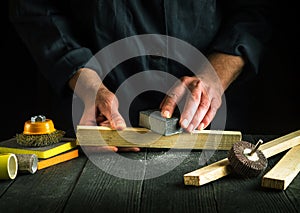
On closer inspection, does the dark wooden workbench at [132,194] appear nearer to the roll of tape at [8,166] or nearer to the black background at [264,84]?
the roll of tape at [8,166]

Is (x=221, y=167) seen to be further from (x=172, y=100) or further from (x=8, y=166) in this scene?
(x=8, y=166)

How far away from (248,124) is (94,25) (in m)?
0.76

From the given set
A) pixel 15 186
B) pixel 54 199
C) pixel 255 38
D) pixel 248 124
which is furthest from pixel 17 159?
pixel 248 124

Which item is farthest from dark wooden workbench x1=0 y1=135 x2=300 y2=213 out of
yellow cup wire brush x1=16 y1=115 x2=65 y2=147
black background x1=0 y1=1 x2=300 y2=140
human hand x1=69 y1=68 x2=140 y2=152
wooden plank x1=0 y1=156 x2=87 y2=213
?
black background x1=0 y1=1 x2=300 y2=140

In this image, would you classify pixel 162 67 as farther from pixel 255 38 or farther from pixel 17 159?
pixel 17 159

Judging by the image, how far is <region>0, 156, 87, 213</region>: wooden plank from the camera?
3.60ft

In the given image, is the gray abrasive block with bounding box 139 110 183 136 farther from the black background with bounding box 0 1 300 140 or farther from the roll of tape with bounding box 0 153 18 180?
the black background with bounding box 0 1 300 140

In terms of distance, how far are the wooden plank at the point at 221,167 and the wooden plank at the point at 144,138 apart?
108mm

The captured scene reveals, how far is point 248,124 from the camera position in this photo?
2.16m

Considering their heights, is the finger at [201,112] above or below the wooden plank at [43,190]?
below

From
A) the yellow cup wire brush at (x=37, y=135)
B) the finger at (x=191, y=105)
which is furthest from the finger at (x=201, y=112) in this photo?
the yellow cup wire brush at (x=37, y=135)

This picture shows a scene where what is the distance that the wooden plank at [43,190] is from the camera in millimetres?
1099

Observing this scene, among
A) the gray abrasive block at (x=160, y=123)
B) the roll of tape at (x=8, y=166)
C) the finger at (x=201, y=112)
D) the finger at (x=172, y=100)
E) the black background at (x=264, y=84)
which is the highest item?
the roll of tape at (x=8, y=166)

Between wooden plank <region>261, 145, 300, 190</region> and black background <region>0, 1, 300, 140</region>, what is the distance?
0.76m
